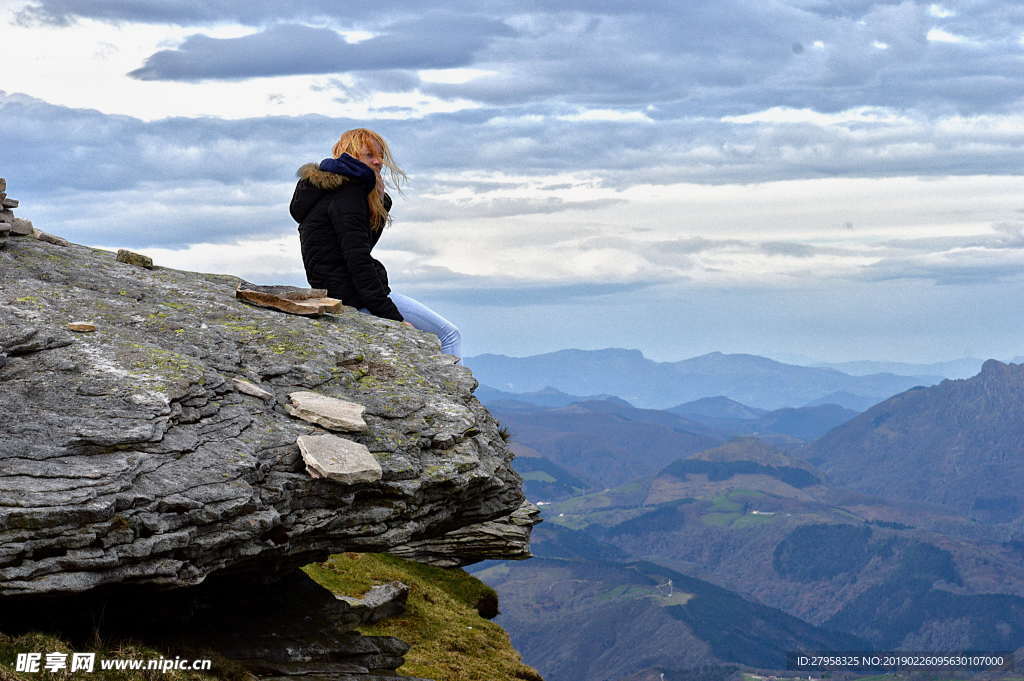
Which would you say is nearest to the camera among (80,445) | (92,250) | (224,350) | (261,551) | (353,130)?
(80,445)

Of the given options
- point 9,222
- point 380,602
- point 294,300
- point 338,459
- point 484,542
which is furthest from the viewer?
point 484,542

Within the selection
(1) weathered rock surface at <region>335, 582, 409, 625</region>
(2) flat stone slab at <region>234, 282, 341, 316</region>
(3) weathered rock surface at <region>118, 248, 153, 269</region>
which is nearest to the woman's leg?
(2) flat stone slab at <region>234, 282, 341, 316</region>

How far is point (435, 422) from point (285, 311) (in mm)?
4566

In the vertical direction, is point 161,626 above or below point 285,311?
below

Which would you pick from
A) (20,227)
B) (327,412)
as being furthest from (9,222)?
(327,412)

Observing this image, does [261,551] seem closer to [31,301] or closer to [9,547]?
[9,547]

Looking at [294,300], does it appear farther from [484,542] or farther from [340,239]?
[484,542]

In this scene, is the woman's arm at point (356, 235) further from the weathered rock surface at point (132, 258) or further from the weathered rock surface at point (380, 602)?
the weathered rock surface at point (380, 602)

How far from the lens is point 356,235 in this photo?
21.4 m

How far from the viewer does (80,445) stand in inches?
585

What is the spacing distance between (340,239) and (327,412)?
4938 millimetres

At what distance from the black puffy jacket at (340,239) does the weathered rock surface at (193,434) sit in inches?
26.2

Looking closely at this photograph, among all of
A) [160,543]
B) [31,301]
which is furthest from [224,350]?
[160,543]

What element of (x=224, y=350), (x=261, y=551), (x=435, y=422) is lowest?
(x=261, y=551)
